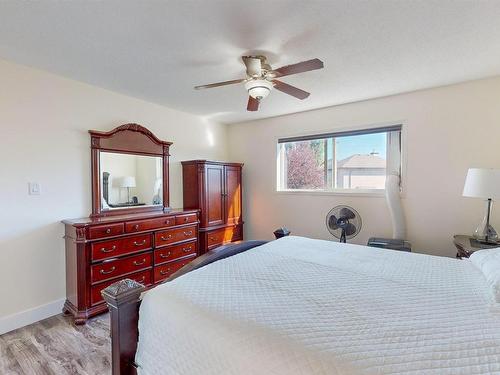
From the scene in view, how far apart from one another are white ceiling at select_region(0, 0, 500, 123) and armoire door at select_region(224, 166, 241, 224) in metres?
1.48

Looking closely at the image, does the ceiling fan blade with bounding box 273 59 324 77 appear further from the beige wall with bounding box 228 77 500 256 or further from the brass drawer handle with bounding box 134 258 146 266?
the brass drawer handle with bounding box 134 258 146 266

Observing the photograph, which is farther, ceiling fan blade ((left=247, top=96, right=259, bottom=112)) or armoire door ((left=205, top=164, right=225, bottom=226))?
armoire door ((left=205, top=164, right=225, bottom=226))

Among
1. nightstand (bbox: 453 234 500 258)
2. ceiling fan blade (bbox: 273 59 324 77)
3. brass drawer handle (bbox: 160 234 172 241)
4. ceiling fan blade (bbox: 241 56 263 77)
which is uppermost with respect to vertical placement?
ceiling fan blade (bbox: 241 56 263 77)

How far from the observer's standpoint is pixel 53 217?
2.49m

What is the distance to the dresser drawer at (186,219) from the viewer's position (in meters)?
3.14

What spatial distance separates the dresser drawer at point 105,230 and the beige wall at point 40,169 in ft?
1.55

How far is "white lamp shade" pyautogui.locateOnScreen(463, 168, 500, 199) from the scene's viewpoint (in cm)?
214

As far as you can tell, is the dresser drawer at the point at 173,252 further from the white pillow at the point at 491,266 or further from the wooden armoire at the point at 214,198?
the white pillow at the point at 491,266

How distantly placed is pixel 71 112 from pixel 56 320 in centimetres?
197

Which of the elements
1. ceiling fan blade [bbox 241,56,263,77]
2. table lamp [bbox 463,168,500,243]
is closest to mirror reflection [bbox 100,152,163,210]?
ceiling fan blade [bbox 241,56,263,77]

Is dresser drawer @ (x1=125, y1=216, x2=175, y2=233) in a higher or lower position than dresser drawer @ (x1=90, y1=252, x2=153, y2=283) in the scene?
higher

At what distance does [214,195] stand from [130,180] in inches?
43.7

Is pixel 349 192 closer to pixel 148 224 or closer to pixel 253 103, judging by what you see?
pixel 253 103

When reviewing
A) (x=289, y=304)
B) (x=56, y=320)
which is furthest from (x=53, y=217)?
(x=289, y=304)
